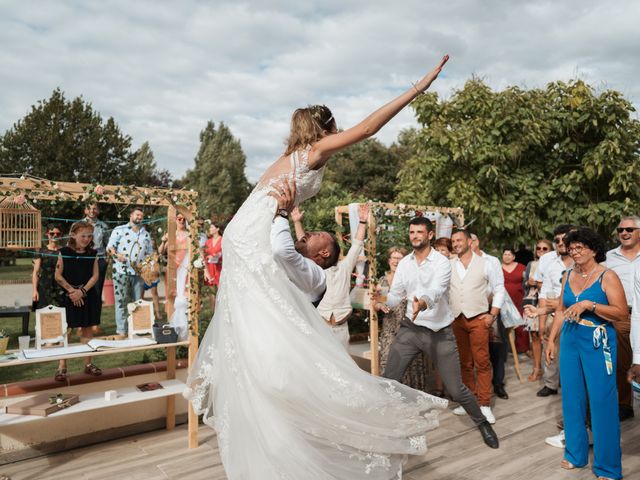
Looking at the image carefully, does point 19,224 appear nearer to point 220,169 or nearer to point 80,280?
point 80,280

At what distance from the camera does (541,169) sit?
320 inches

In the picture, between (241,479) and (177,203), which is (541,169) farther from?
(241,479)

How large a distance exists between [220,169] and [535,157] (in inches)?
1129

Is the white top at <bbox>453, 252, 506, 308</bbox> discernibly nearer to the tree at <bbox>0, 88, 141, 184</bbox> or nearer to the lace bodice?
the lace bodice

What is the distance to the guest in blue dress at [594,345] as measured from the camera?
3.47 meters

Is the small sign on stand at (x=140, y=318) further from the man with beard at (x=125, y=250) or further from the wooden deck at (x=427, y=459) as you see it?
the wooden deck at (x=427, y=459)

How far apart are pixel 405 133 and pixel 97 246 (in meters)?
23.8

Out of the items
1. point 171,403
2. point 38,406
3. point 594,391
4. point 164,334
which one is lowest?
point 171,403

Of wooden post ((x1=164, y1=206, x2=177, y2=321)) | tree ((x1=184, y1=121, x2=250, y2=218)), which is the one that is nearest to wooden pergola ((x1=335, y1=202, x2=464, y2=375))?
wooden post ((x1=164, y1=206, x2=177, y2=321))

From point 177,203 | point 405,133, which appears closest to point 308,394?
point 177,203

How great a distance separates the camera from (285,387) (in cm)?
201

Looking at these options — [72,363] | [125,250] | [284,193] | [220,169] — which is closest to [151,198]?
[125,250]

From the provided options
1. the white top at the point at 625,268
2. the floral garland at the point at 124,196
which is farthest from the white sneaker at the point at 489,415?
the floral garland at the point at 124,196

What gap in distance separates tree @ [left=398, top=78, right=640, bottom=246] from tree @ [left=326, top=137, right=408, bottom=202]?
55.6ft
